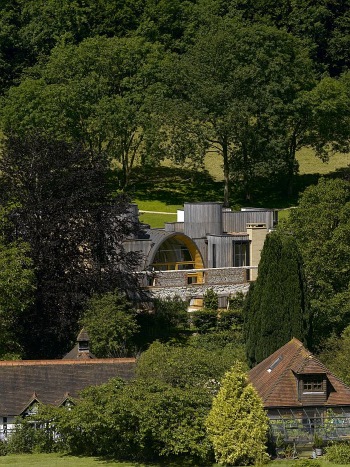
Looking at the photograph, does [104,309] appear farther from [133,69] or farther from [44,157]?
[133,69]

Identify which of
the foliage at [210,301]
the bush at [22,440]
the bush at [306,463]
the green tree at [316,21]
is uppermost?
the green tree at [316,21]

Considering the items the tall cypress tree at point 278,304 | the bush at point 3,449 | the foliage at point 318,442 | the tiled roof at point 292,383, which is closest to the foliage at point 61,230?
the tall cypress tree at point 278,304

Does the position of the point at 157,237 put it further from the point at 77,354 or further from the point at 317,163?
the point at 317,163

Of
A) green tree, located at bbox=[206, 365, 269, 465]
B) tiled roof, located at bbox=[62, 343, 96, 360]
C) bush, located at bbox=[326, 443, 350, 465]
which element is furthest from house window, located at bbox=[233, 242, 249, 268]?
green tree, located at bbox=[206, 365, 269, 465]

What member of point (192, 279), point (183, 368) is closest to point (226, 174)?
point (192, 279)

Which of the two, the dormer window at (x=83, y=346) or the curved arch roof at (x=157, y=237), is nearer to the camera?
the dormer window at (x=83, y=346)

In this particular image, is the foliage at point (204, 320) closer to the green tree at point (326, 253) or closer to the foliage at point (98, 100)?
the green tree at point (326, 253)

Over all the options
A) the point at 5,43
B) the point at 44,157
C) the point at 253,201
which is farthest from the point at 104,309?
the point at 5,43
